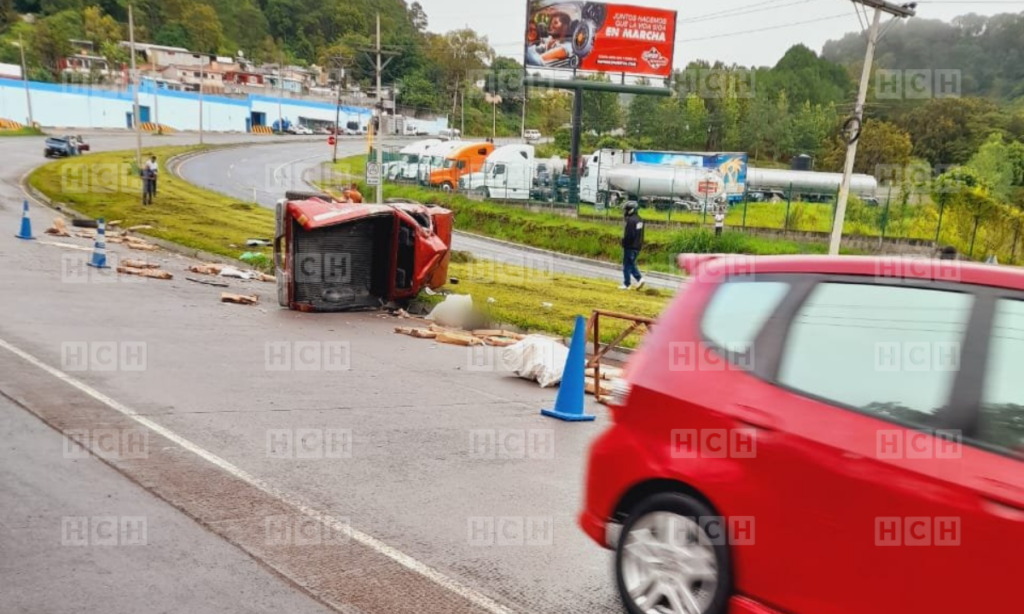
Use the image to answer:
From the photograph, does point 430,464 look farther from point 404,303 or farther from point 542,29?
point 542,29

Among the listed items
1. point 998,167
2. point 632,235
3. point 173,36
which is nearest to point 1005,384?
point 632,235

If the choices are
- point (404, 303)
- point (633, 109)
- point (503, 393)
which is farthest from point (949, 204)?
point (633, 109)

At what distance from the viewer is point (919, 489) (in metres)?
3.21

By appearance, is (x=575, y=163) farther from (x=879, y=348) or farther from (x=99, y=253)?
(x=879, y=348)

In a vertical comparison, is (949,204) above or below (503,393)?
above

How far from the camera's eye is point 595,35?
151 ft

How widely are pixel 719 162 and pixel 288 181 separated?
85.0 ft

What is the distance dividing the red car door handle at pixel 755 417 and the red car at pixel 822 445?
10 millimetres

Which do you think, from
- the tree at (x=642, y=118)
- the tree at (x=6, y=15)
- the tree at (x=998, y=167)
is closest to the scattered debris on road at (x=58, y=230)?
the tree at (x=998, y=167)

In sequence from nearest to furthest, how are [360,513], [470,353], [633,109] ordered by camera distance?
[360,513] < [470,353] < [633,109]

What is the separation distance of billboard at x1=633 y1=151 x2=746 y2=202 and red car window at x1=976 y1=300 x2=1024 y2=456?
4002 cm

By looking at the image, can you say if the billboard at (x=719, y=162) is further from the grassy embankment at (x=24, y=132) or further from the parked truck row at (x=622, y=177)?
the grassy embankment at (x=24, y=132)

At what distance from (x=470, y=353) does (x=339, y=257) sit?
412 cm

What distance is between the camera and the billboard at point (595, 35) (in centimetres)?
4575
